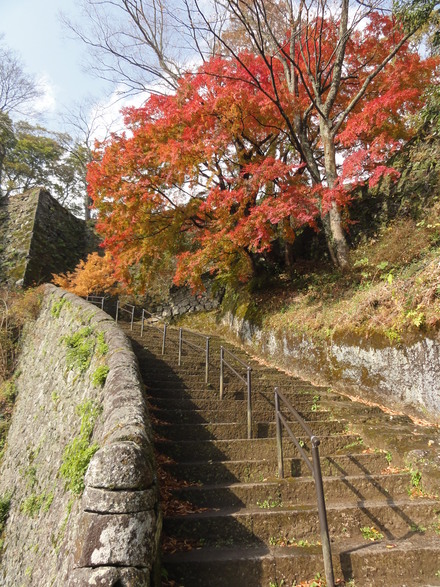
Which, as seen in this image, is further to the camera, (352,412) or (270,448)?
(352,412)

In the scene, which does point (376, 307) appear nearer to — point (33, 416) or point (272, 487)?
point (272, 487)

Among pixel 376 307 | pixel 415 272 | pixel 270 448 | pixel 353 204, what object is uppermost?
pixel 353 204

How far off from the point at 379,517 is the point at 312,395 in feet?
9.29

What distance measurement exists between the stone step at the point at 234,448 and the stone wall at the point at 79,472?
1021 mm

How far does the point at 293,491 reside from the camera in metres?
3.83

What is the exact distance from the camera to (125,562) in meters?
2.02

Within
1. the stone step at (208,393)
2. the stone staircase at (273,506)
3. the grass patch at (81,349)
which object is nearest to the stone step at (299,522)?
the stone staircase at (273,506)

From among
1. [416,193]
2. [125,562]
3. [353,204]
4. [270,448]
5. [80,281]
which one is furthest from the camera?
[80,281]

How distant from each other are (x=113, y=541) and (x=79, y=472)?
4.04 ft

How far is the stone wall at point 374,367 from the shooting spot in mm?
5020

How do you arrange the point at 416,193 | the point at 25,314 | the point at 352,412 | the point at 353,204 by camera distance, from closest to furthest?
the point at 352,412 → the point at 416,193 → the point at 353,204 → the point at 25,314

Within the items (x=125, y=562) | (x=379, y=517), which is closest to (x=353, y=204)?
(x=379, y=517)

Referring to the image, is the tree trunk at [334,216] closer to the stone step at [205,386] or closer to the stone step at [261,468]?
the stone step at [205,386]

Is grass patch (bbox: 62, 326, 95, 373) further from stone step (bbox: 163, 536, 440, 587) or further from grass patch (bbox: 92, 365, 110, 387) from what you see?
stone step (bbox: 163, 536, 440, 587)
